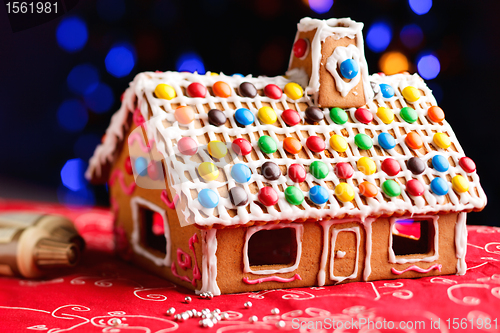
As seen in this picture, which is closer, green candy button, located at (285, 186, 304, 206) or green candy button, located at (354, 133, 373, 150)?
green candy button, located at (285, 186, 304, 206)

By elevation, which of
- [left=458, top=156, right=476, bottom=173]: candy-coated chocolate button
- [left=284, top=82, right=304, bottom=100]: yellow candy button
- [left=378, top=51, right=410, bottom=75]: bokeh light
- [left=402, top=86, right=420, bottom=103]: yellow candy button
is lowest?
[left=458, top=156, right=476, bottom=173]: candy-coated chocolate button

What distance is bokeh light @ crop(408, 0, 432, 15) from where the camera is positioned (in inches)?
146

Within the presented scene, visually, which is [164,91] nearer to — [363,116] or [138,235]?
[138,235]

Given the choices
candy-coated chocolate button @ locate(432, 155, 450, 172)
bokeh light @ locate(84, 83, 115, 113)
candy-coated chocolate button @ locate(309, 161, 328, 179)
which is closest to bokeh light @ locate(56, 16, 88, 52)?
bokeh light @ locate(84, 83, 115, 113)

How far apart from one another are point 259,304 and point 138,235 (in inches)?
36.8

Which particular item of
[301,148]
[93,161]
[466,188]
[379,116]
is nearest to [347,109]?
[379,116]

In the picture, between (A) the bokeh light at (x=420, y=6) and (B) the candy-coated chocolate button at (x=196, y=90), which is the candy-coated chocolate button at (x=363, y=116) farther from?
(A) the bokeh light at (x=420, y=6)

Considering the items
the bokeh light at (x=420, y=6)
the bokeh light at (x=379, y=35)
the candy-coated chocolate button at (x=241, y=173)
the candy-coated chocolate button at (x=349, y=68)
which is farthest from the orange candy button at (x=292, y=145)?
the bokeh light at (x=420, y=6)

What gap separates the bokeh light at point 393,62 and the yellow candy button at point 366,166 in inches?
69.6

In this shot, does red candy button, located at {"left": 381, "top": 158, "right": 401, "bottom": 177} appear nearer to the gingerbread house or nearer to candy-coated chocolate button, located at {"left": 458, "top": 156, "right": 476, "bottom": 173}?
the gingerbread house

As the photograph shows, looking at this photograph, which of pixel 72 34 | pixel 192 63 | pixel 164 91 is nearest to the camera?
pixel 164 91

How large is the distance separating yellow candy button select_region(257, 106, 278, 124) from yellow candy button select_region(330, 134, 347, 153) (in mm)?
278

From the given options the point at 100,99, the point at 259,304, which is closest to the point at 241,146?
the point at 259,304

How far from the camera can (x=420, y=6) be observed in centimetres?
372
